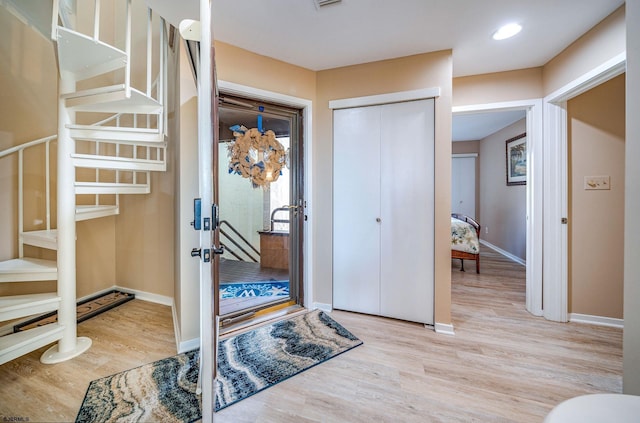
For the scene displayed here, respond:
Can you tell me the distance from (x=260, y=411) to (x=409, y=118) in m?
2.42

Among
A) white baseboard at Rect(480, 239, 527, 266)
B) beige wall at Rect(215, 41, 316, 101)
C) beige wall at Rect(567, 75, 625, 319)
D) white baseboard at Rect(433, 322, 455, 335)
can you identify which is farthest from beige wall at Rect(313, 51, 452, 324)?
white baseboard at Rect(480, 239, 527, 266)

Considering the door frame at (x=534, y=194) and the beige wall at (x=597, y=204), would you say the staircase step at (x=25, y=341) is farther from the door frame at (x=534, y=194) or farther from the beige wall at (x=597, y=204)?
the beige wall at (x=597, y=204)

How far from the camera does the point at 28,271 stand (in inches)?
72.7

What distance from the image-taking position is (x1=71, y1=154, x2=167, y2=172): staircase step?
193 cm

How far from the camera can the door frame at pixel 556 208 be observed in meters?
2.41

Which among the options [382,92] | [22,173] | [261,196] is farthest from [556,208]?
[22,173]

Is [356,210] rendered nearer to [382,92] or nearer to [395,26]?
[382,92]

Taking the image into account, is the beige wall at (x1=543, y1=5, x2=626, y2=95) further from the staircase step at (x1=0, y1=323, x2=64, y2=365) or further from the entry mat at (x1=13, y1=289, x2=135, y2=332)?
the entry mat at (x1=13, y1=289, x2=135, y2=332)

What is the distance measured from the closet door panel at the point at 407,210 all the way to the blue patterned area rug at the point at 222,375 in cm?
65

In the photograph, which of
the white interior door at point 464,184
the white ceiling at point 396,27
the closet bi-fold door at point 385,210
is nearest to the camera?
the white ceiling at point 396,27

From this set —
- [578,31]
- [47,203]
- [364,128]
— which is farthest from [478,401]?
[47,203]

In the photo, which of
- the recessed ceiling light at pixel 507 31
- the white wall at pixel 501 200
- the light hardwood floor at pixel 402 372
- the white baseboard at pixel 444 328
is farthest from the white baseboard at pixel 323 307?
the white wall at pixel 501 200

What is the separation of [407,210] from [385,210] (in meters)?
0.20

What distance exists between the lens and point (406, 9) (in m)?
1.79
